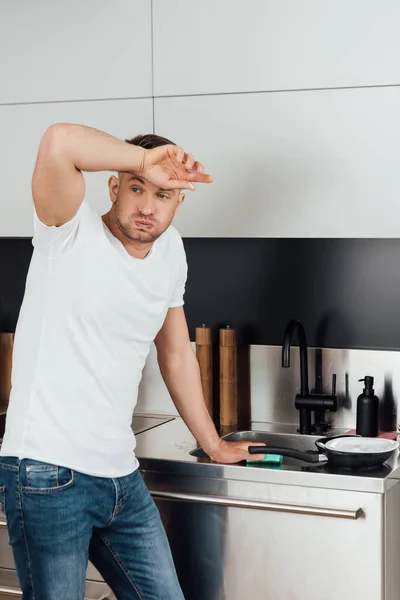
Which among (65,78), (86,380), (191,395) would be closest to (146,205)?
(86,380)

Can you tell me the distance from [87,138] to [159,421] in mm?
1421

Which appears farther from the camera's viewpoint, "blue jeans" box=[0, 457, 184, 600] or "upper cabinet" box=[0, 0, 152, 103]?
"upper cabinet" box=[0, 0, 152, 103]

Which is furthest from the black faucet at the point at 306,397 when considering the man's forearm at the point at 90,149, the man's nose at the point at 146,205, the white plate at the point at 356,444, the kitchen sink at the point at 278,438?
the man's forearm at the point at 90,149

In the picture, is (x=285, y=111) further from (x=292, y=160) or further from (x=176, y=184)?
(x=176, y=184)

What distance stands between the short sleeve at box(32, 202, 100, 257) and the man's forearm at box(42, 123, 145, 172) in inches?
5.2

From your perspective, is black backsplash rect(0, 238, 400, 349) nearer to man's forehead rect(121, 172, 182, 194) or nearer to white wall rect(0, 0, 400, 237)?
white wall rect(0, 0, 400, 237)

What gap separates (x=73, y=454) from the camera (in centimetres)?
195

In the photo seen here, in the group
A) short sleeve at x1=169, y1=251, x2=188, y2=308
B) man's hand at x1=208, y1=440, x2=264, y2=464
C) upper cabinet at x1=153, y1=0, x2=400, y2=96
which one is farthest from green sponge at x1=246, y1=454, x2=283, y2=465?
upper cabinet at x1=153, y1=0, x2=400, y2=96

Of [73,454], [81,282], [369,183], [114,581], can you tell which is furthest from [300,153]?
[114,581]

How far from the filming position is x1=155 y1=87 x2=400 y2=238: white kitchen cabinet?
2.42 m

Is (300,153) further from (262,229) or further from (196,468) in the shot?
(196,468)

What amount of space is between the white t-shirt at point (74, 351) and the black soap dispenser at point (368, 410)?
0.86m

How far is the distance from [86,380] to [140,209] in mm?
408

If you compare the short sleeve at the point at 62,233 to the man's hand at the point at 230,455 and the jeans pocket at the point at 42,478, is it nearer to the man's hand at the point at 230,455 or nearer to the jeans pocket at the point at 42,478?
the jeans pocket at the point at 42,478
